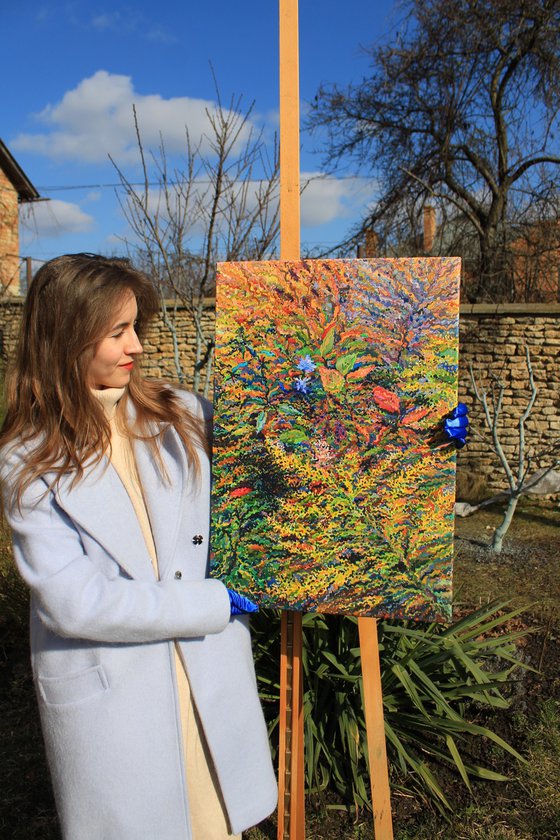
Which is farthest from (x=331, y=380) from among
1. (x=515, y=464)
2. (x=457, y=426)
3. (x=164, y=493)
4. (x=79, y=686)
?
(x=515, y=464)

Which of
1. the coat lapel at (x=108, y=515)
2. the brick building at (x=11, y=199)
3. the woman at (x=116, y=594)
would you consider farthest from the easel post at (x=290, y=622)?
the brick building at (x=11, y=199)

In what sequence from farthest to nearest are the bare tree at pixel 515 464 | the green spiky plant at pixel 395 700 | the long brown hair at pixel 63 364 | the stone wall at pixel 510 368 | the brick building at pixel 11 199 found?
the brick building at pixel 11 199 → the stone wall at pixel 510 368 → the bare tree at pixel 515 464 → the green spiky plant at pixel 395 700 → the long brown hair at pixel 63 364

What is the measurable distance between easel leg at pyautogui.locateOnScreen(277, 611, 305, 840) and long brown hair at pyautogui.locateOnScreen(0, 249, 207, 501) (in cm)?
74

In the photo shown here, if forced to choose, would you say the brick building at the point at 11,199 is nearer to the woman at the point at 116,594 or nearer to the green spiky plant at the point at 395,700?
the green spiky plant at the point at 395,700

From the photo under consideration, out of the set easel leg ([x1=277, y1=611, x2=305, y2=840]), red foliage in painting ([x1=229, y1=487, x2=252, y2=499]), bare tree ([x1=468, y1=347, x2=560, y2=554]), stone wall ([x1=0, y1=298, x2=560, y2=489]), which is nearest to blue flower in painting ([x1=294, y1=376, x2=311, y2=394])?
red foliage in painting ([x1=229, y1=487, x2=252, y2=499])

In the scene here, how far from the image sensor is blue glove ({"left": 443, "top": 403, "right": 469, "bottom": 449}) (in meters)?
1.60

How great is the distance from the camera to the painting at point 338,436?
1.66 m

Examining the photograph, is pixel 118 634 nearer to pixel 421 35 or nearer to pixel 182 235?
pixel 182 235

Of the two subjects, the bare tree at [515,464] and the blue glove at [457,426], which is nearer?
the blue glove at [457,426]

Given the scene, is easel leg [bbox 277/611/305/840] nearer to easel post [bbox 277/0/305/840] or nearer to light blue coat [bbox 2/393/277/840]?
easel post [bbox 277/0/305/840]

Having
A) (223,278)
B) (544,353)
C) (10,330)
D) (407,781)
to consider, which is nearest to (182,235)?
(223,278)

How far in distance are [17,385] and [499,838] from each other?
216cm

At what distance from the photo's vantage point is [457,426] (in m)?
1.60

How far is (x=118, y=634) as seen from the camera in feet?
4.52
